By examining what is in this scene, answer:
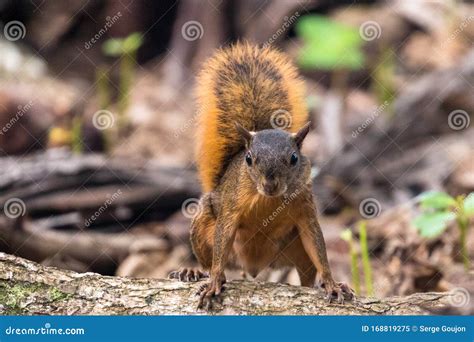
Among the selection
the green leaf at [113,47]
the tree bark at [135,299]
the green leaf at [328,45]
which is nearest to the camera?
the tree bark at [135,299]

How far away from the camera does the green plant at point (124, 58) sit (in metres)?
6.45

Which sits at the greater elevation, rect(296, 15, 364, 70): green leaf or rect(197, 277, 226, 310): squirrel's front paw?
rect(296, 15, 364, 70): green leaf

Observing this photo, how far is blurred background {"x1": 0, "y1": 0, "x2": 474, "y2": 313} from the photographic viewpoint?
4.95 metres

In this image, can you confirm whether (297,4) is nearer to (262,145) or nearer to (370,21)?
(370,21)

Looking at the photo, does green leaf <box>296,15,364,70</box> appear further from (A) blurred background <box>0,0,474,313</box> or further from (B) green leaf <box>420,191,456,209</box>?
(B) green leaf <box>420,191,456,209</box>

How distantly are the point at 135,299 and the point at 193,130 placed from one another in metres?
3.06

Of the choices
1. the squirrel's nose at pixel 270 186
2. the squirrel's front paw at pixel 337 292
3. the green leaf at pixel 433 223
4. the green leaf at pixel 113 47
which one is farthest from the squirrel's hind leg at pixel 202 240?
the green leaf at pixel 113 47

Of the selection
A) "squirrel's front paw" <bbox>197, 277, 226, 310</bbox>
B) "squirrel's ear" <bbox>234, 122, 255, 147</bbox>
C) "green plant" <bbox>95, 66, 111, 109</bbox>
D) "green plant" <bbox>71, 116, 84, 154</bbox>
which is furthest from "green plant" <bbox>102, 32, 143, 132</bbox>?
Answer: "squirrel's front paw" <bbox>197, 277, 226, 310</bbox>

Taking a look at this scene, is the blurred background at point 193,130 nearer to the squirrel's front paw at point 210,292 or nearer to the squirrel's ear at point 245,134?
the squirrel's ear at point 245,134

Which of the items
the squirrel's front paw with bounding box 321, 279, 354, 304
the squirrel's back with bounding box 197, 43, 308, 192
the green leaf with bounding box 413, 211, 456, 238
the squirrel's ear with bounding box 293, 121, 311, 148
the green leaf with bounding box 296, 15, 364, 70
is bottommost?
the squirrel's front paw with bounding box 321, 279, 354, 304

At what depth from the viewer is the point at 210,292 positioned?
3500 millimetres

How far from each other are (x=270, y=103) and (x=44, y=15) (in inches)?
132

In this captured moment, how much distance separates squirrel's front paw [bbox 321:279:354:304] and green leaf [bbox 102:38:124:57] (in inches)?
143

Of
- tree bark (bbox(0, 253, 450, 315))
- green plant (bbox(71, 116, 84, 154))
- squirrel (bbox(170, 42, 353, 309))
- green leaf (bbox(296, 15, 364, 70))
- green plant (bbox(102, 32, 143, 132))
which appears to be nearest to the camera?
tree bark (bbox(0, 253, 450, 315))
